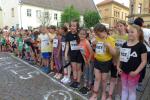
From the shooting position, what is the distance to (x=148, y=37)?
823 centimetres

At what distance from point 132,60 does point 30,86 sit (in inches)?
145

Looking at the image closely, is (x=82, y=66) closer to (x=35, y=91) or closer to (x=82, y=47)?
(x=82, y=47)

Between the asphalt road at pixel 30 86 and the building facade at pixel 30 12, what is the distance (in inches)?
1510

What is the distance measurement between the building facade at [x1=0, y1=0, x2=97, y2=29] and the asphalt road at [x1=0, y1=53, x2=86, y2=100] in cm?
3836

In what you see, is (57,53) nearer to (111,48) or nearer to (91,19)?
(111,48)

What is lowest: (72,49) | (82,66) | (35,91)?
(35,91)

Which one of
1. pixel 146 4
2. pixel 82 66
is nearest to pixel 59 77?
pixel 82 66

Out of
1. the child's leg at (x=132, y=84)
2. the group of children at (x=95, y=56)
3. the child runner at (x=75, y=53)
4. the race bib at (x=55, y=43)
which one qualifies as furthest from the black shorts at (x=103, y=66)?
the race bib at (x=55, y=43)

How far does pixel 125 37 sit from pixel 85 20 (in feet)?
149

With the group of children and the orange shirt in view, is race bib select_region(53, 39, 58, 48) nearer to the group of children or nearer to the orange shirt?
the group of children

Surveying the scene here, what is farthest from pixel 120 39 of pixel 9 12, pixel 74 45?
pixel 9 12

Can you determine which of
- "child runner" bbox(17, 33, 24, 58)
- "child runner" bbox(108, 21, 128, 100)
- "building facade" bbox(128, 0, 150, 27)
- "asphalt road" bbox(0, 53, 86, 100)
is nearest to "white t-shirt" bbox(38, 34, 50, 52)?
"asphalt road" bbox(0, 53, 86, 100)

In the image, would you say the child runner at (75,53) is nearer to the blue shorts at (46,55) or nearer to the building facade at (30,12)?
the blue shorts at (46,55)

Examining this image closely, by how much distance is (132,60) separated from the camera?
539cm
